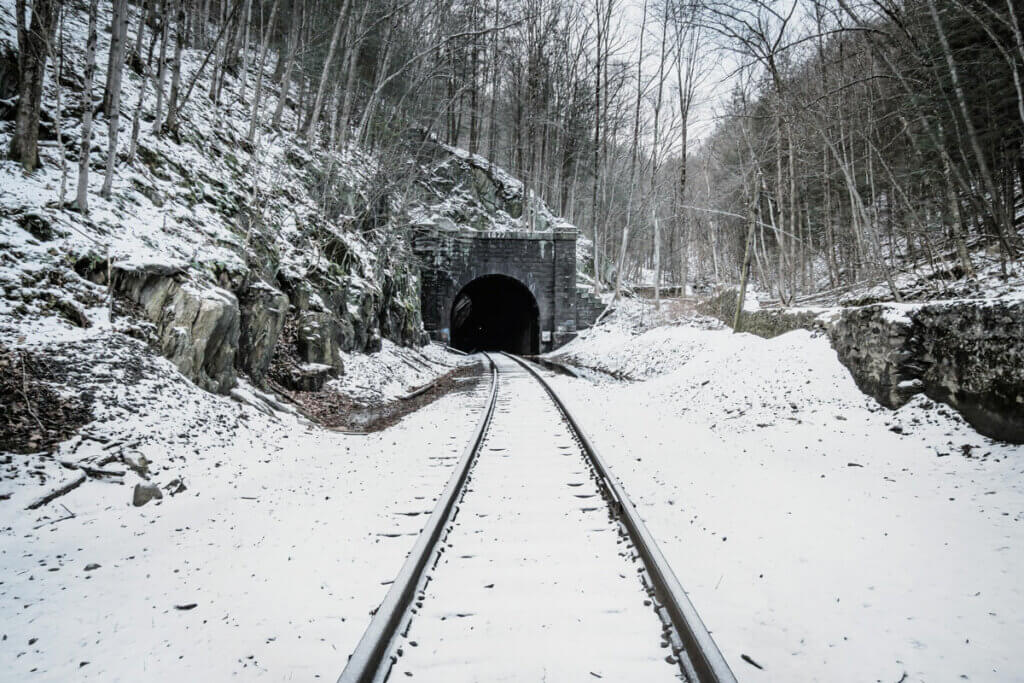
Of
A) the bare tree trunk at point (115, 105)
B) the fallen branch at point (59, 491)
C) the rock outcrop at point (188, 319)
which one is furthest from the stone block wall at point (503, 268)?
the fallen branch at point (59, 491)

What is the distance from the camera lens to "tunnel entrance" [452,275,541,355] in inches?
1099

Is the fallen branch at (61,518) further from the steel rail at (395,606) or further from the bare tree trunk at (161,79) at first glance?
the bare tree trunk at (161,79)

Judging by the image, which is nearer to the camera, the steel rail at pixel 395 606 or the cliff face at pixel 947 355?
the steel rail at pixel 395 606

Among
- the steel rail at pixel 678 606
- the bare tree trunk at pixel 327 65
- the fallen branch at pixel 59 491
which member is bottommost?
the fallen branch at pixel 59 491

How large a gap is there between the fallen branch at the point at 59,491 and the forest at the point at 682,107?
4.17m

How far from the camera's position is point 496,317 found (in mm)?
37781

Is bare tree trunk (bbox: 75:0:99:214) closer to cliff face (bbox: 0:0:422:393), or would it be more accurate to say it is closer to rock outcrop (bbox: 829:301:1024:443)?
cliff face (bbox: 0:0:422:393)

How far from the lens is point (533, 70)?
2723 centimetres

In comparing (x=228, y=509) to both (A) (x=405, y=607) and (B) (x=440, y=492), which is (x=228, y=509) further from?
(A) (x=405, y=607)

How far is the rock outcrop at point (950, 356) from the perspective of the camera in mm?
4652

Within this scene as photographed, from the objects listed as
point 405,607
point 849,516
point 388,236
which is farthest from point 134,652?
point 388,236

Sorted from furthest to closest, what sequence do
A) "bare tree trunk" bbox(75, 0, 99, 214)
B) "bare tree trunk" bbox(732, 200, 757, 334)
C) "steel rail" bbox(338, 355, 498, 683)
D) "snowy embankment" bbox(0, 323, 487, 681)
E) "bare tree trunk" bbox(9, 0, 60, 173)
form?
"bare tree trunk" bbox(732, 200, 757, 334)
"bare tree trunk" bbox(9, 0, 60, 173)
"bare tree trunk" bbox(75, 0, 99, 214)
"snowy embankment" bbox(0, 323, 487, 681)
"steel rail" bbox(338, 355, 498, 683)

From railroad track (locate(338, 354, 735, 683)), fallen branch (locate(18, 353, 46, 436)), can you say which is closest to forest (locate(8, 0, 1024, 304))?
fallen branch (locate(18, 353, 46, 436))

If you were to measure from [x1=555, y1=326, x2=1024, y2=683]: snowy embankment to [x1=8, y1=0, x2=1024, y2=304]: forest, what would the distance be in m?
2.85
